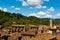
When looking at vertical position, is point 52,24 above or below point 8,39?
above

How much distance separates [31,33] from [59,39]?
10208 mm

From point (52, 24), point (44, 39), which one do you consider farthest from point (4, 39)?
point (44, 39)

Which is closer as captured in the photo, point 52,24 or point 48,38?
point 48,38

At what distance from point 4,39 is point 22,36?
8.47 ft

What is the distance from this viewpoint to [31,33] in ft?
91.7

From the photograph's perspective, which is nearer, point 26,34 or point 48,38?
point 48,38

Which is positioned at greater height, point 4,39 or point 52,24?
point 52,24

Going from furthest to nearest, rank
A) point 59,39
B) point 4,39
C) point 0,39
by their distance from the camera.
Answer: point 4,39, point 0,39, point 59,39

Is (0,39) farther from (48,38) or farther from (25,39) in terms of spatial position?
(48,38)

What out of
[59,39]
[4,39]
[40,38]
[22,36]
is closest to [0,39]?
[4,39]

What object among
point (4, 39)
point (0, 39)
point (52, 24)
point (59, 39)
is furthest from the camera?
point (52, 24)

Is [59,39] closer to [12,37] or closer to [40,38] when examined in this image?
[40,38]

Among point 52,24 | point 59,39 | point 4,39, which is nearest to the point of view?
point 59,39

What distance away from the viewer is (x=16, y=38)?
26.6m
